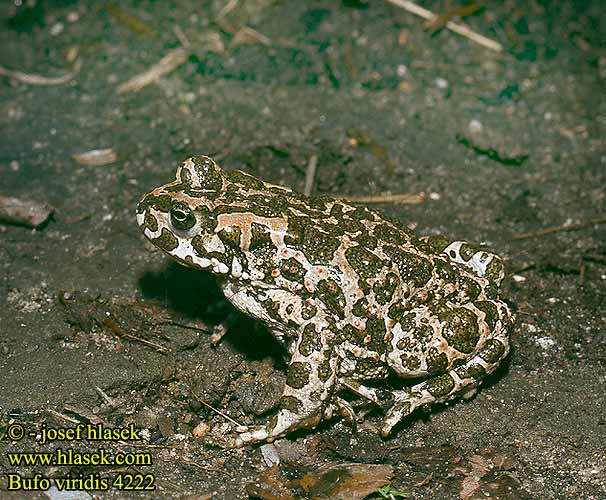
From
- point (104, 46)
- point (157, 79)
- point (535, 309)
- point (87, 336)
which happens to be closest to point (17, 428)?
point (87, 336)

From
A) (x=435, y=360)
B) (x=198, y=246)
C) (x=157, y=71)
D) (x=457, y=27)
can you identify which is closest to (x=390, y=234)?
(x=435, y=360)

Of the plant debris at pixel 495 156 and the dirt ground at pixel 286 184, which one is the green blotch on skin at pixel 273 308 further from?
the plant debris at pixel 495 156

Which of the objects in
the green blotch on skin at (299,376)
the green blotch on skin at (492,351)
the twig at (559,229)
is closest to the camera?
the green blotch on skin at (299,376)

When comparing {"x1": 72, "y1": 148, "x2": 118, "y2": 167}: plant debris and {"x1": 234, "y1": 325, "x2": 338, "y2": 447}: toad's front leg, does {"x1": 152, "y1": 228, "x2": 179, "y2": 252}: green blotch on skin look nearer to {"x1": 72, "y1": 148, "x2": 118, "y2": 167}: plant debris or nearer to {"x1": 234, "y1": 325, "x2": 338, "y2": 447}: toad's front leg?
{"x1": 234, "y1": 325, "x2": 338, "y2": 447}: toad's front leg

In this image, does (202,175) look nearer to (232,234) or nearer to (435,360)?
(232,234)

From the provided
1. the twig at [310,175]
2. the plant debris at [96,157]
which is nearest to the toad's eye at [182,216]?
the twig at [310,175]

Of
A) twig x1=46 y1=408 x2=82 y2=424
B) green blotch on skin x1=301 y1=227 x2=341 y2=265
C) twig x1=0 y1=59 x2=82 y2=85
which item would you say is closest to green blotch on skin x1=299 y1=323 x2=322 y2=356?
green blotch on skin x1=301 y1=227 x2=341 y2=265
